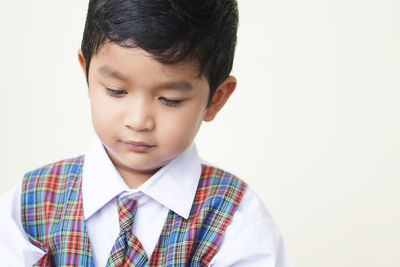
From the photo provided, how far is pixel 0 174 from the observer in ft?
7.09

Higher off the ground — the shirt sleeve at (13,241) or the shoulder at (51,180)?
the shoulder at (51,180)

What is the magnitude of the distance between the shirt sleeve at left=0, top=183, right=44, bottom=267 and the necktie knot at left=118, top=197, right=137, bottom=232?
0.15 m

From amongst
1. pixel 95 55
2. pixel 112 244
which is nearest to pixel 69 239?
pixel 112 244

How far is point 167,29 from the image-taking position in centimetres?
106

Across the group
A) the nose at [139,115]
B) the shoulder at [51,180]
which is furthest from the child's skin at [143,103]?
the shoulder at [51,180]

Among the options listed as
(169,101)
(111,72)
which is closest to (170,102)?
(169,101)

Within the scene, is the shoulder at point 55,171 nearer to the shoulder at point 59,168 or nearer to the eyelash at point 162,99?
the shoulder at point 59,168

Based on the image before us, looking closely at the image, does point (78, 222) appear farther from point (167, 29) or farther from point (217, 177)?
point (167, 29)

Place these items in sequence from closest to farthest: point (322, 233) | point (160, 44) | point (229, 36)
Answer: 1. point (160, 44)
2. point (229, 36)
3. point (322, 233)

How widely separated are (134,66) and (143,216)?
1.04 feet

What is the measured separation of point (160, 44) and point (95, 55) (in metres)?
0.12

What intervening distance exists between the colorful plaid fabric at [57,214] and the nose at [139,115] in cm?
24

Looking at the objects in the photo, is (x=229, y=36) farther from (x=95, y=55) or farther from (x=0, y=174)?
(x=0, y=174)

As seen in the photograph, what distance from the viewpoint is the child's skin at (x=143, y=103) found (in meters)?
1.06
